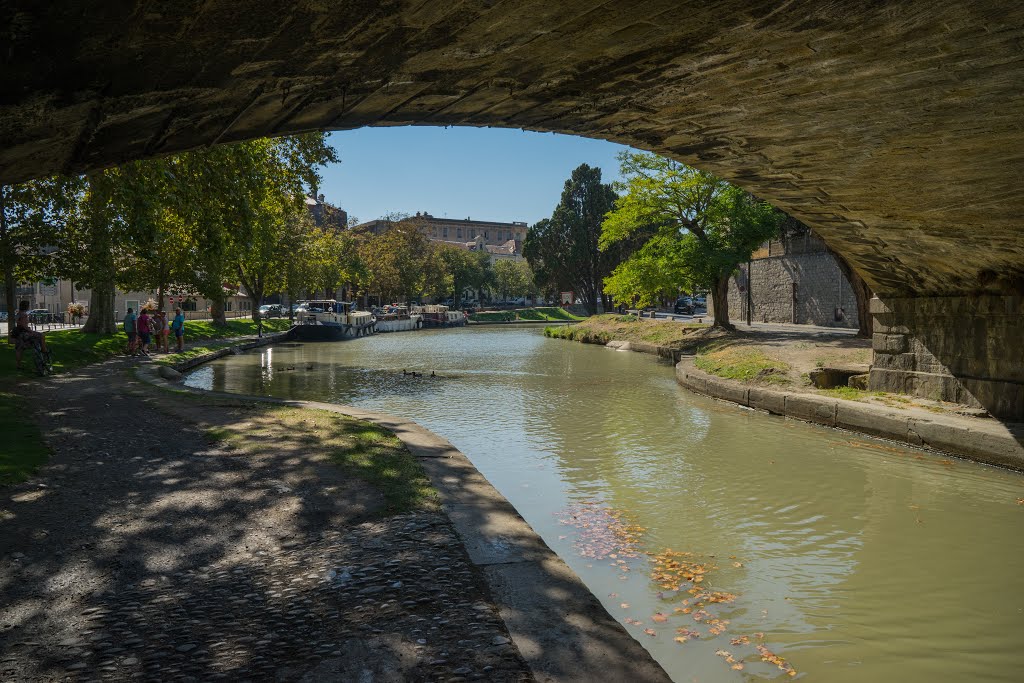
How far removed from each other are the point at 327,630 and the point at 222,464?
4115 mm

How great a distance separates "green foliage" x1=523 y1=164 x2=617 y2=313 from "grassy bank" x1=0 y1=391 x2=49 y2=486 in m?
54.4

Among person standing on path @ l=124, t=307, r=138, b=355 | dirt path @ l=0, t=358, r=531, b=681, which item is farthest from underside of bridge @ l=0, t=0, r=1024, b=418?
person standing on path @ l=124, t=307, r=138, b=355

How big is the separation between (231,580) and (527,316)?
7284 cm

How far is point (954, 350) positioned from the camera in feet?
35.1

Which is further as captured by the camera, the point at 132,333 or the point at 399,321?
the point at 399,321

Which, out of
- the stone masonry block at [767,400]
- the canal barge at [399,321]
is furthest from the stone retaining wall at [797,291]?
the canal barge at [399,321]

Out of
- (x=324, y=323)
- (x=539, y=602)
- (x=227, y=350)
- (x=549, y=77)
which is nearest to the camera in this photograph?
(x=539, y=602)

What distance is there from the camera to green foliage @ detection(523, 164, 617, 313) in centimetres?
6228

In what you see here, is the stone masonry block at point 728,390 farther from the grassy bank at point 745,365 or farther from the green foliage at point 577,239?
the green foliage at point 577,239

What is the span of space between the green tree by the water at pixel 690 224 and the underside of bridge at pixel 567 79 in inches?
764

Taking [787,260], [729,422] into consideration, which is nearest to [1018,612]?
[729,422]

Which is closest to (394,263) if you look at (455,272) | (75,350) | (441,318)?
(441,318)

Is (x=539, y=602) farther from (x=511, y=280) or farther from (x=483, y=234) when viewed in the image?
(x=483, y=234)

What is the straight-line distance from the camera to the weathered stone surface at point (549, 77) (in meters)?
3.14
